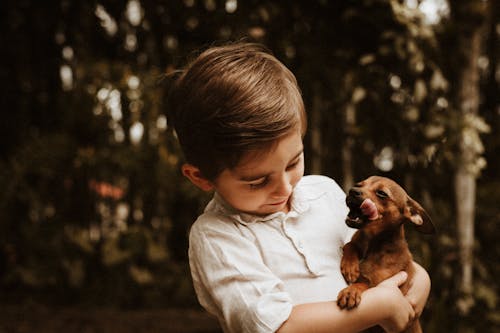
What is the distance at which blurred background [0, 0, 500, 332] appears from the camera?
2891 mm

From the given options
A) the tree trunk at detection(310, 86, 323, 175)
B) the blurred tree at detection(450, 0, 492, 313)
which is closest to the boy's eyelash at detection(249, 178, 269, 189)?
the blurred tree at detection(450, 0, 492, 313)

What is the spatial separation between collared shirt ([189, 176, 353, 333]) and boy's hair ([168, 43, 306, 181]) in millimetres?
168

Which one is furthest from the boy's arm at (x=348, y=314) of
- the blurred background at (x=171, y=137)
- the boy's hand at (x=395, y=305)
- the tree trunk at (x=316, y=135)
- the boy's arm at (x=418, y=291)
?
the tree trunk at (x=316, y=135)

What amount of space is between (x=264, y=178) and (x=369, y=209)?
0.92 feet

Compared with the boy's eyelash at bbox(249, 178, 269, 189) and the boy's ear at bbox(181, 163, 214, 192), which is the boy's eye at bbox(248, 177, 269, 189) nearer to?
the boy's eyelash at bbox(249, 178, 269, 189)

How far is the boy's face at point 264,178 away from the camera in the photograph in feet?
4.51

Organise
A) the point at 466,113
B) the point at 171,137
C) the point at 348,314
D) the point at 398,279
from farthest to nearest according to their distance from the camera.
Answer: the point at 171,137
the point at 466,113
the point at 398,279
the point at 348,314

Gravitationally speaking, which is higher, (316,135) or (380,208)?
(380,208)

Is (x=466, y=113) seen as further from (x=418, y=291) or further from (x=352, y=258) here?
(x=352, y=258)

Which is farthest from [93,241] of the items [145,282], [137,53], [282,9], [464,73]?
[464,73]

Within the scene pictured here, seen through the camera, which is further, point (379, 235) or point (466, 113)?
point (466, 113)

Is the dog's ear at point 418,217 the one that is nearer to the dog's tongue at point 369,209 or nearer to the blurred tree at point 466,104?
the dog's tongue at point 369,209

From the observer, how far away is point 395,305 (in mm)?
1372

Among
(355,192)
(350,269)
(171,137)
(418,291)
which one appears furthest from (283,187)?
(171,137)
